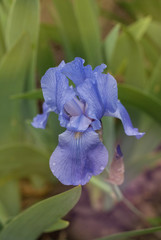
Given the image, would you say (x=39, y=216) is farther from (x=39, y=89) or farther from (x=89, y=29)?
(x=89, y=29)

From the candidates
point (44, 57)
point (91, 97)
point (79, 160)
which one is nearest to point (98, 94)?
point (91, 97)

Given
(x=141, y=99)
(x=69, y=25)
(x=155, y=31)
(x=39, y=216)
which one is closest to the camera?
(x=39, y=216)

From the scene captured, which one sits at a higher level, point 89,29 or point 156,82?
point 89,29

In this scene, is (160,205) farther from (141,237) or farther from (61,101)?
(61,101)

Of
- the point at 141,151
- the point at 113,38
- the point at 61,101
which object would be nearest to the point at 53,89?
the point at 61,101

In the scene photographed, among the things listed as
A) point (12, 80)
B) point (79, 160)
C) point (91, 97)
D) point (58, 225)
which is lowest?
point (58, 225)

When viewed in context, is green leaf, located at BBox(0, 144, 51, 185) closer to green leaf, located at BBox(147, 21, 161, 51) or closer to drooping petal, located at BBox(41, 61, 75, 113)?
drooping petal, located at BBox(41, 61, 75, 113)

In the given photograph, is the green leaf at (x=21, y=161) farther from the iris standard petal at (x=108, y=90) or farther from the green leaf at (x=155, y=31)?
the green leaf at (x=155, y=31)
